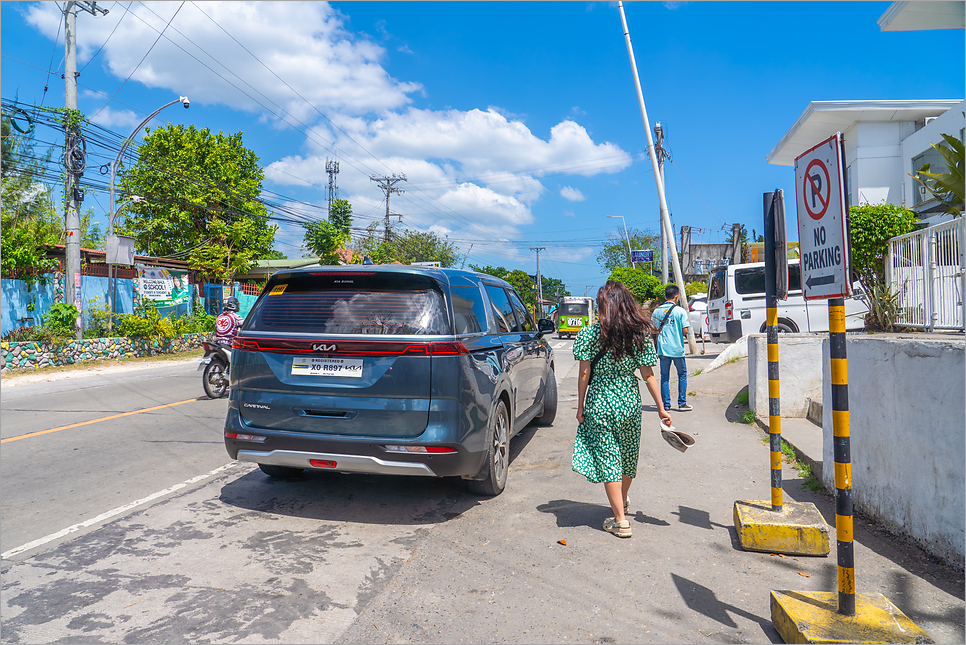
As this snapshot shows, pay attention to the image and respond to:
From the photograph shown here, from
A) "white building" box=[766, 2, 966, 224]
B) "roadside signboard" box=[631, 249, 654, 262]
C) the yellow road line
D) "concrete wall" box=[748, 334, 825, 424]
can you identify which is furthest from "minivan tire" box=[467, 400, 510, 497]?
"roadside signboard" box=[631, 249, 654, 262]

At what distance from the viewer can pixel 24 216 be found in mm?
29797

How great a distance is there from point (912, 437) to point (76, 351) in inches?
797

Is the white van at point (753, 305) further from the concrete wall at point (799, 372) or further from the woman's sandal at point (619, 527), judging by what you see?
the woman's sandal at point (619, 527)

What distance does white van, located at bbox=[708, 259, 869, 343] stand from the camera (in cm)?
1434

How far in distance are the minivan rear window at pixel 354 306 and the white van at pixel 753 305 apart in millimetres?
10840

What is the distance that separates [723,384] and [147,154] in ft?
108

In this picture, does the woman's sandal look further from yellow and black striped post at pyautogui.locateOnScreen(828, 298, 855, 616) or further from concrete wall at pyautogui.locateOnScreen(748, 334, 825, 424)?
concrete wall at pyautogui.locateOnScreen(748, 334, 825, 424)

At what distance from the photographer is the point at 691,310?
85.4 feet

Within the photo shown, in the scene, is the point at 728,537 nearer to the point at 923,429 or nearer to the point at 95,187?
the point at 923,429

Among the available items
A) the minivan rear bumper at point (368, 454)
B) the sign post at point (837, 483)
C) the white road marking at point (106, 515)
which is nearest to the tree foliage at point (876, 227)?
the sign post at point (837, 483)

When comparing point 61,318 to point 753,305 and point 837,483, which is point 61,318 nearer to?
point 753,305

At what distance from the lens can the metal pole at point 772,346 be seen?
3.96m

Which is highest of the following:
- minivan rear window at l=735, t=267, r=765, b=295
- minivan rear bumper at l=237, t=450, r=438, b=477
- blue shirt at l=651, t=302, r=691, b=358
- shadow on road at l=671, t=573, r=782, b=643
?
minivan rear window at l=735, t=267, r=765, b=295

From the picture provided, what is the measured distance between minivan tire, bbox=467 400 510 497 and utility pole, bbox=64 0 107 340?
686 inches
